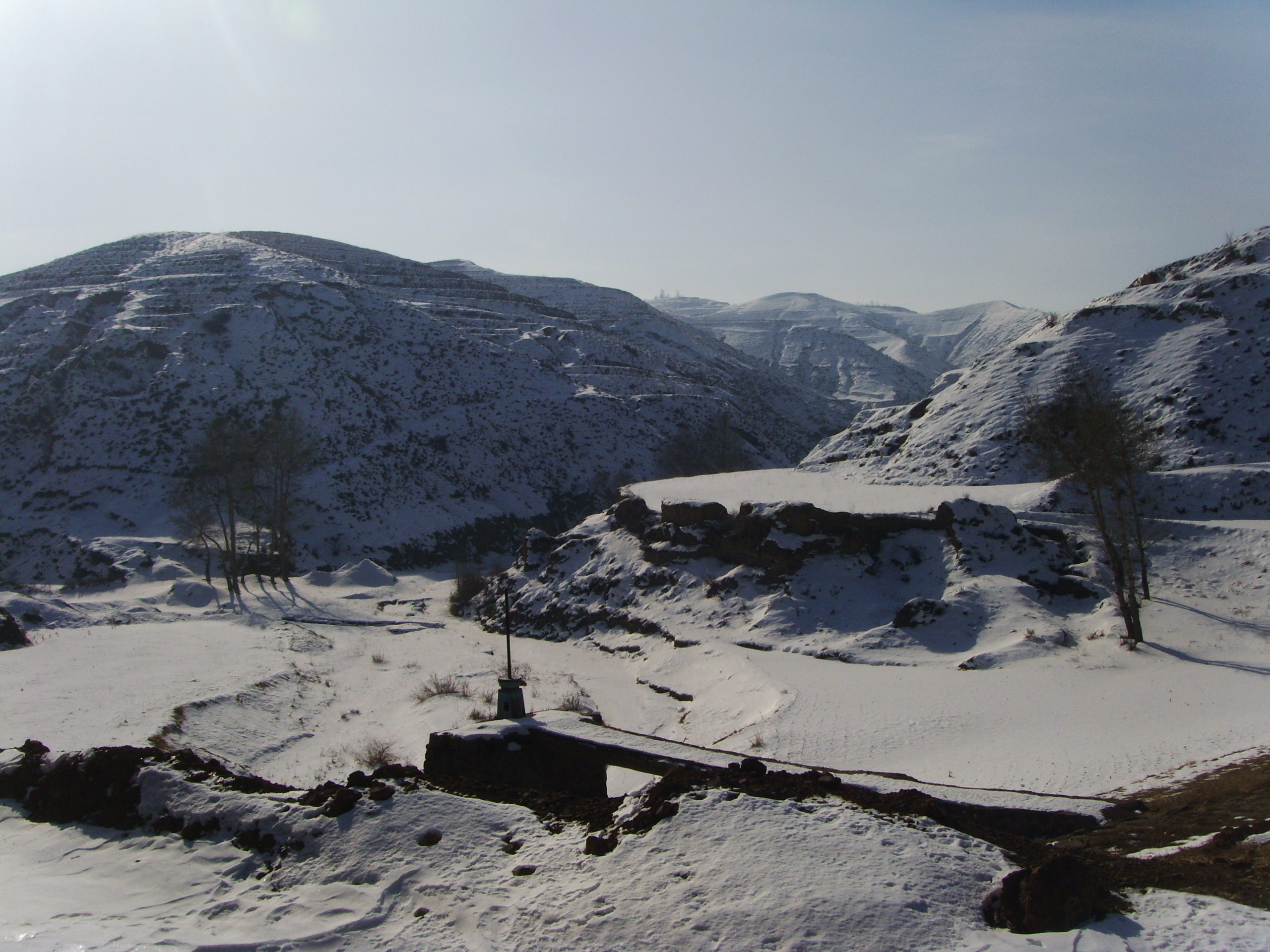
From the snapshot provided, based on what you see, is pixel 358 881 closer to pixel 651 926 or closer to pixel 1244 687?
pixel 651 926

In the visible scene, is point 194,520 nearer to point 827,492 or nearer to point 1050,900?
point 827,492

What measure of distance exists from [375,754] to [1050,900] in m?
15.5

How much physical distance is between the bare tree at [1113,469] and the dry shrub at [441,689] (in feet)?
61.7

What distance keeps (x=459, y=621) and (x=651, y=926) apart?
35.3 meters

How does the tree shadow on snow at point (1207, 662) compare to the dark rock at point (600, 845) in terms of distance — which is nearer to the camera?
the dark rock at point (600, 845)

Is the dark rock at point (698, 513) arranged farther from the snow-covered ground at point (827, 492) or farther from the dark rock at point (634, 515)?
the dark rock at point (634, 515)

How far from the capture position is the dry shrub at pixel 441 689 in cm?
2433

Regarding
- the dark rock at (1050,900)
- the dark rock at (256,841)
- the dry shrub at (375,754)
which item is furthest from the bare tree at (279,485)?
the dark rock at (1050,900)

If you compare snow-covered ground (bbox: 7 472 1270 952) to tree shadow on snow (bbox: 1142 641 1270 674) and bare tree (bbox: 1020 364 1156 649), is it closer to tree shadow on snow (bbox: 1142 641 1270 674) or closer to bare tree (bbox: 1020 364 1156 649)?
tree shadow on snow (bbox: 1142 641 1270 674)

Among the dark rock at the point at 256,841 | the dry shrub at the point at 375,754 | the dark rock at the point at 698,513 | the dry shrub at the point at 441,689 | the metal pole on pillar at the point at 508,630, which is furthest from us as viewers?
the dark rock at the point at 698,513

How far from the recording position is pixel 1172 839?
9133mm

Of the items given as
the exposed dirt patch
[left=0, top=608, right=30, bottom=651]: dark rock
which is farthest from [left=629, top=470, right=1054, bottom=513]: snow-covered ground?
[left=0, top=608, right=30, bottom=651]: dark rock

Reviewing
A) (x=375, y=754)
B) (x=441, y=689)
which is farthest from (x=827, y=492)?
(x=375, y=754)

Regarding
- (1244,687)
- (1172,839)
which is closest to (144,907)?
(1172,839)
